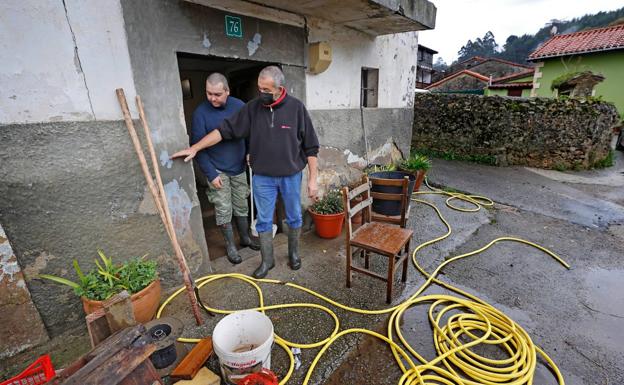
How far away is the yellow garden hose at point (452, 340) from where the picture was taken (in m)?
1.95

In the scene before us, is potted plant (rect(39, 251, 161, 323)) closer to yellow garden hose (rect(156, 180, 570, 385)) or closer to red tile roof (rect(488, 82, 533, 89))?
yellow garden hose (rect(156, 180, 570, 385))

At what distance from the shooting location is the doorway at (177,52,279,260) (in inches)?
138

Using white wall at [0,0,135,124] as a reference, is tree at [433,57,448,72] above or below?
above

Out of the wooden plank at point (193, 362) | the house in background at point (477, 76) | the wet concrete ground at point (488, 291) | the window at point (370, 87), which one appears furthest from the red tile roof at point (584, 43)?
the wooden plank at point (193, 362)

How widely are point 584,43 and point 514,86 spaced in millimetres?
4321

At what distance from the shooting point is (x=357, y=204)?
9.37 ft

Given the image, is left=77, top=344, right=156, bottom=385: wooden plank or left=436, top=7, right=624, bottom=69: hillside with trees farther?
left=436, top=7, right=624, bottom=69: hillside with trees

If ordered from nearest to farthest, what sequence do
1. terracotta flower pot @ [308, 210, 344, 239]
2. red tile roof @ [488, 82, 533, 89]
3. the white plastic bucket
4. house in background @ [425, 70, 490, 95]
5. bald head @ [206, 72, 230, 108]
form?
the white plastic bucket, bald head @ [206, 72, 230, 108], terracotta flower pot @ [308, 210, 344, 239], red tile roof @ [488, 82, 533, 89], house in background @ [425, 70, 490, 95]

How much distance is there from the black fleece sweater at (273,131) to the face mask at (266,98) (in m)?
0.05

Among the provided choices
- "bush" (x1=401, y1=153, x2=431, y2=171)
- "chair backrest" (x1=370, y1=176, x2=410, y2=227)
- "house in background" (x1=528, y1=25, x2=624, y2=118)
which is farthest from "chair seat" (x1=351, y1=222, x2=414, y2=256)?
"house in background" (x1=528, y1=25, x2=624, y2=118)

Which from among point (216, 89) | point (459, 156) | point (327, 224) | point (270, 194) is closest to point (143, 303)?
point (270, 194)

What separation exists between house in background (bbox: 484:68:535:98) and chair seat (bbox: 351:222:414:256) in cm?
1988

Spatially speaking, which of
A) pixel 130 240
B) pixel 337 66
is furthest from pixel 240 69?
pixel 130 240

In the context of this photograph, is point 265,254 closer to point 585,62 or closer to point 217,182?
point 217,182
